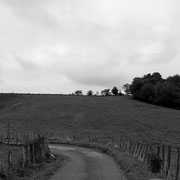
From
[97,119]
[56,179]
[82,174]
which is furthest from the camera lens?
[97,119]

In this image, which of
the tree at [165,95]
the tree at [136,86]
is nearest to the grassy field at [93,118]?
the tree at [165,95]

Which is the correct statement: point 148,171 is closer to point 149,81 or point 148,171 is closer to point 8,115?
point 8,115

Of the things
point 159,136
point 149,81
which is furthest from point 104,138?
point 149,81

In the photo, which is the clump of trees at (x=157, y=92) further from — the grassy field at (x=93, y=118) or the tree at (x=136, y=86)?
the grassy field at (x=93, y=118)

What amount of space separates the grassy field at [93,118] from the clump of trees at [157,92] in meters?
8.04

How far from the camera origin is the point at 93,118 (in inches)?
3573

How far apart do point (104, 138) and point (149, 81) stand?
76535 millimetres

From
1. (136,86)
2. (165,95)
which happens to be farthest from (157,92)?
(136,86)

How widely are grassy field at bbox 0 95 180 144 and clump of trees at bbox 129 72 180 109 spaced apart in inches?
316

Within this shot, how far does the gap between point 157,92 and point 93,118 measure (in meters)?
40.1

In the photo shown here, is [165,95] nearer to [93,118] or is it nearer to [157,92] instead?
[157,92]

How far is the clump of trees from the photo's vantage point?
406 feet

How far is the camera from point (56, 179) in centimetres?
2248

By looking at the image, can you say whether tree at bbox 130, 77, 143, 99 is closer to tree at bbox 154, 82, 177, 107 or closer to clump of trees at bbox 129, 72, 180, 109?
clump of trees at bbox 129, 72, 180, 109
